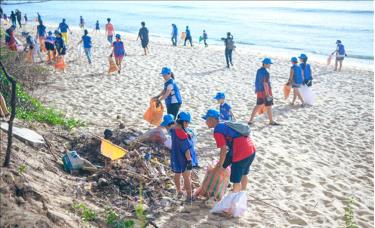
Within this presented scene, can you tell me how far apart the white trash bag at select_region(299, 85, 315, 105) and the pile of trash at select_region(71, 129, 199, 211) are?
5655mm

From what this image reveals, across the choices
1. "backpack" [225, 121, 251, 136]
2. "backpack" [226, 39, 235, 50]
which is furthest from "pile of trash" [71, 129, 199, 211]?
"backpack" [226, 39, 235, 50]

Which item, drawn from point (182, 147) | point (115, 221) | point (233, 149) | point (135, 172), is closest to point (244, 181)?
point (233, 149)

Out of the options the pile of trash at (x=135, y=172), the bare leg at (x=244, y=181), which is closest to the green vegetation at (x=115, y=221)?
the pile of trash at (x=135, y=172)

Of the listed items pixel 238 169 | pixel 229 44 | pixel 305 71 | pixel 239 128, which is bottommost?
pixel 238 169

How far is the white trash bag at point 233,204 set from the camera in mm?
5285

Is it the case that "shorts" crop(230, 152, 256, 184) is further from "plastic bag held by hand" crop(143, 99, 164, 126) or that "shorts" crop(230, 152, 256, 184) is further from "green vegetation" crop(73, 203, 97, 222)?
"plastic bag held by hand" crop(143, 99, 164, 126)

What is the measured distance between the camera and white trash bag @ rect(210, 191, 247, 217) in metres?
5.29

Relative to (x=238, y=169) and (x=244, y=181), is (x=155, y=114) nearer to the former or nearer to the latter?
(x=244, y=181)

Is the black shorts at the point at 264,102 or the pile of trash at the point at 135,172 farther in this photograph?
the black shorts at the point at 264,102

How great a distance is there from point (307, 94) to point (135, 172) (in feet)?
23.1

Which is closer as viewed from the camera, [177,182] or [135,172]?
[177,182]

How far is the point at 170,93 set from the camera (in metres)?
7.71

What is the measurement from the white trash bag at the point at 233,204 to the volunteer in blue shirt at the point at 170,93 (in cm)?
285

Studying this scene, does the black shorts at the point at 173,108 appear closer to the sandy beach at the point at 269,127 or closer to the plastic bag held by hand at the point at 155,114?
the plastic bag held by hand at the point at 155,114
